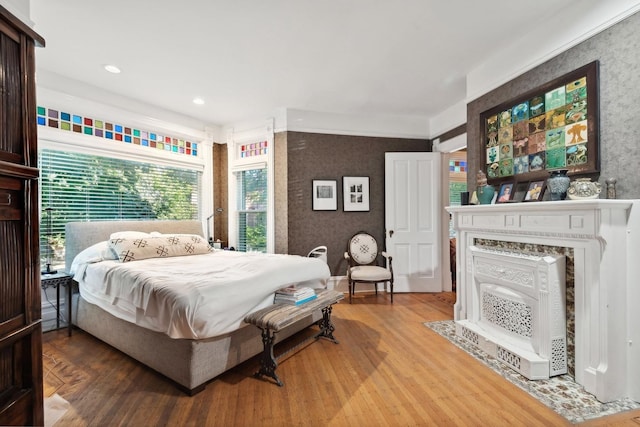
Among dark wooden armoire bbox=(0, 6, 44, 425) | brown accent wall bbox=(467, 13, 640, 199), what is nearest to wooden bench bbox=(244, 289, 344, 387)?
dark wooden armoire bbox=(0, 6, 44, 425)

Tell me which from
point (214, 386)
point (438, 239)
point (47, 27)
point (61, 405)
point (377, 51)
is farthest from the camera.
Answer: point (438, 239)

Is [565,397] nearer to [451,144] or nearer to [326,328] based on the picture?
[326,328]

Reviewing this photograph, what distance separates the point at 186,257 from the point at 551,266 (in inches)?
136

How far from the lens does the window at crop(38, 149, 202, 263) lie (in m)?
3.33

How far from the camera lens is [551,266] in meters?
2.12

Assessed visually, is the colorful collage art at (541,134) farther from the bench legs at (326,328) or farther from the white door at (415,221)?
the bench legs at (326,328)

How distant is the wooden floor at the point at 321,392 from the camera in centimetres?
175

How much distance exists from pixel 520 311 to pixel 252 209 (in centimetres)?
392

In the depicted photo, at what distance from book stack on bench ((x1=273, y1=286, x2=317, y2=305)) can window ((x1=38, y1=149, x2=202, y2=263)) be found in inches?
106

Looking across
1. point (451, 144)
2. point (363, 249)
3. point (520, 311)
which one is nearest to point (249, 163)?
point (363, 249)

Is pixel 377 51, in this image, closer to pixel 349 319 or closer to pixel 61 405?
pixel 349 319

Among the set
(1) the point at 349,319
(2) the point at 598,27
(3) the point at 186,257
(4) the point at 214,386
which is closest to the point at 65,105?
(3) the point at 186,257

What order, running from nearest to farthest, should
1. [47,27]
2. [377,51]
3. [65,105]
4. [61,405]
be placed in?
[61,405] → [47,27] → [377,51] → [65,105]

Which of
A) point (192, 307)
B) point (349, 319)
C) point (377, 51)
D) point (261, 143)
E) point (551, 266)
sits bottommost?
point (349, 319)
